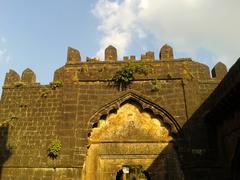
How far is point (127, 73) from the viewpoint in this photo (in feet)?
34.9

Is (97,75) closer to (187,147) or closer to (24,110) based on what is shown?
(24,110)

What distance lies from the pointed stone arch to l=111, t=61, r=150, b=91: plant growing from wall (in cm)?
41

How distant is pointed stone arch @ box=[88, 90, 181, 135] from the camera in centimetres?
1003

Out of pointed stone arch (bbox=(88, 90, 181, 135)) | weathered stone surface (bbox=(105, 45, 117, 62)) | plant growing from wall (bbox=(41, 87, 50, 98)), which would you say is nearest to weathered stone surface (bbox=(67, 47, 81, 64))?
weathered stone surface (bbox=(105, 45, 117, 62))

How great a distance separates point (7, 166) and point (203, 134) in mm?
6342

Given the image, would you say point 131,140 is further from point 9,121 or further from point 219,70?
point 9,121

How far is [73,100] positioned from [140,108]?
233 centimetres

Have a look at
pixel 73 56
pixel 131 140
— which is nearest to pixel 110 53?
pixel 73 56

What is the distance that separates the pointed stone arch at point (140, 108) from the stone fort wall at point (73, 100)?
0.08 m

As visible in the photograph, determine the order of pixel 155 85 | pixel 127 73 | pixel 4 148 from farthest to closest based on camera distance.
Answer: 1. pixel 127 73
2. pixel 155 85
3. pixel 4 148

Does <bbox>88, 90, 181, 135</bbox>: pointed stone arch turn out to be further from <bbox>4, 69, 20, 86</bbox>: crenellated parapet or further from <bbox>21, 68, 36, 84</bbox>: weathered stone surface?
<bbox>4, 69, 20, 86</bbox>: crenellated parapet

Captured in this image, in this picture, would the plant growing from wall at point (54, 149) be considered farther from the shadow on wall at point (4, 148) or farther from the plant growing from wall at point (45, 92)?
the plant growing from wall at point (45, 92)

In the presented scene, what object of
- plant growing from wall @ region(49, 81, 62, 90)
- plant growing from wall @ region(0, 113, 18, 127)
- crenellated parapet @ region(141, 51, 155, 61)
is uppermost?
crenellated parapet @ region(141, 51, 155, 61)

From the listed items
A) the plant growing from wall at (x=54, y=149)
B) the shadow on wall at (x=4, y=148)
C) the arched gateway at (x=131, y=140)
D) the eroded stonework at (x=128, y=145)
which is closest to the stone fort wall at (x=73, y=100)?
the shadow on wall at (x=4, y=148)
